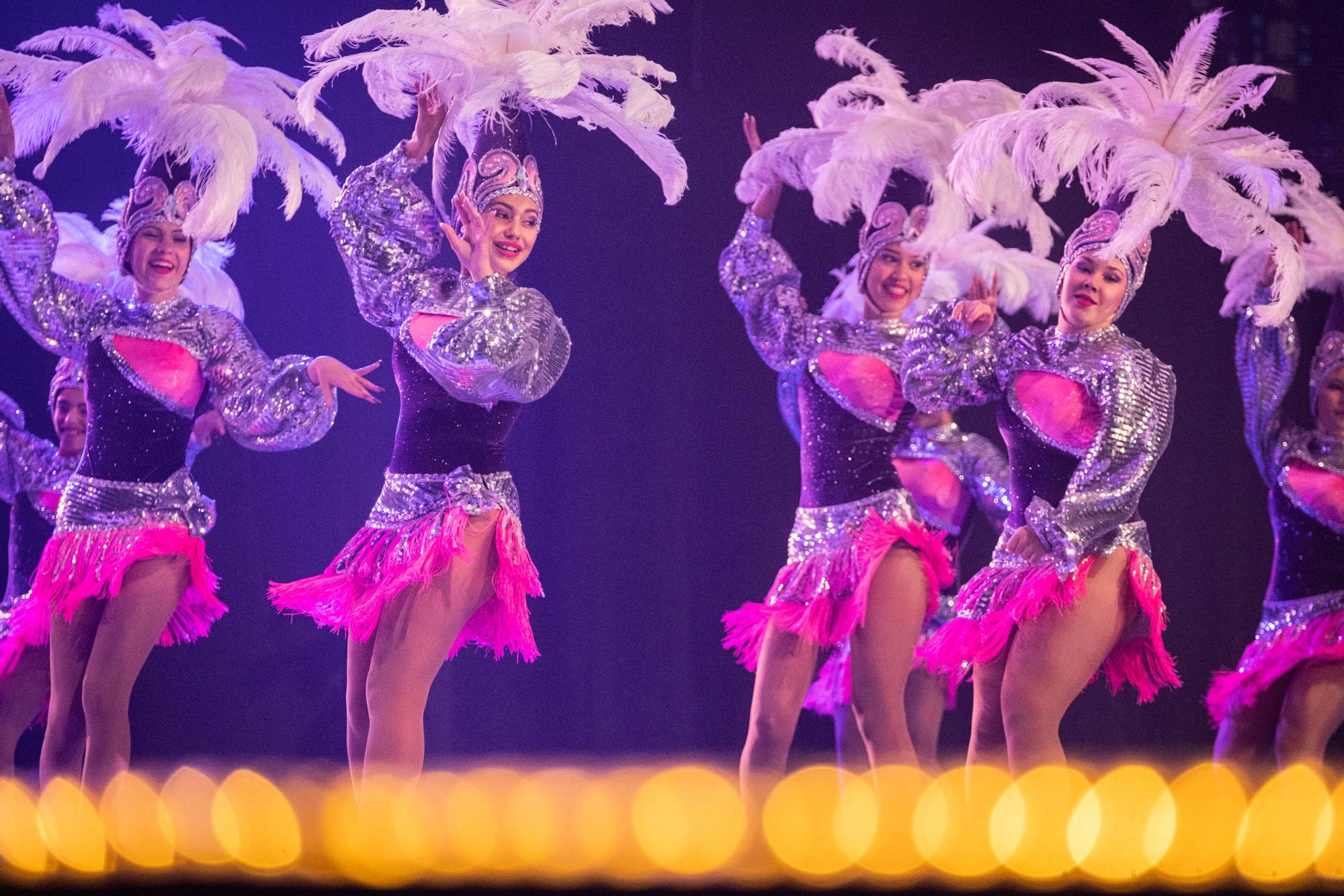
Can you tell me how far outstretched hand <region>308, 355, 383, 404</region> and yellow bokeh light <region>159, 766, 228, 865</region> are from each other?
1062mm

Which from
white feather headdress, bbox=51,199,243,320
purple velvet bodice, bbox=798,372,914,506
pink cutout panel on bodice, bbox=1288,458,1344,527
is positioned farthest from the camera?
white feather headdress, bbox=51,199,243,320

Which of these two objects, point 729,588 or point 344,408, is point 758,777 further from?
point 344,408

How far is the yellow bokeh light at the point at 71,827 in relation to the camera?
63.1 inches

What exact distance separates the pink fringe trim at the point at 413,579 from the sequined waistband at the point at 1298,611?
225cm

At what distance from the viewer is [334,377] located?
341cm

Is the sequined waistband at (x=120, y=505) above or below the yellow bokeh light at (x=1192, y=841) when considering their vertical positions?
above

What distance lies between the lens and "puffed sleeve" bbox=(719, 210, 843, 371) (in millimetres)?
3740

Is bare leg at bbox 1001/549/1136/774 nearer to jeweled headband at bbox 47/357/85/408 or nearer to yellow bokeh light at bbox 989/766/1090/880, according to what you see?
yellow bokeh light at bbox 989/766/1090/880

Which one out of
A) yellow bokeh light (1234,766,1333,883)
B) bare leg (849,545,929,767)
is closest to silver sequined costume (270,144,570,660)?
bare leg (849,545,929,767)

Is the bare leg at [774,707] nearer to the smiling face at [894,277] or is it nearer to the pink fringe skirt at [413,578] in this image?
the pink fringe skirt at [413,578]

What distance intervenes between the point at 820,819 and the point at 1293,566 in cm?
230

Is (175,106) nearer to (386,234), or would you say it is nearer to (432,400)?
(386,234)

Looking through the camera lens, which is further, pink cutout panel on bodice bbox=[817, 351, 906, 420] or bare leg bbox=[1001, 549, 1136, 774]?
pink cutout panel on bodice bbox=[817, 351, 906, 420]

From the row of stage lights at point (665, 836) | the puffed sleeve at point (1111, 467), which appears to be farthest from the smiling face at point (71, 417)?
the puffed sleeve at point (1111, 467)
